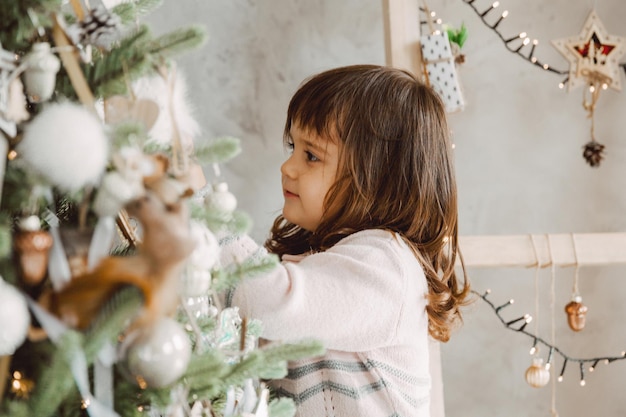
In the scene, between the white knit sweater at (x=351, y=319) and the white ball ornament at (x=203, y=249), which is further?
the white knit sweater at (x=351, y=319)

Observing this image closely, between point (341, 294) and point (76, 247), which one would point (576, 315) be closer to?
point (341, 294)

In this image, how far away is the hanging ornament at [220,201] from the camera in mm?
598

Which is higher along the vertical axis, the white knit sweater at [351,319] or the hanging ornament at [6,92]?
the hanging ornament at [6,92]

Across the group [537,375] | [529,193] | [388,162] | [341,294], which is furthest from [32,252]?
[529,193]

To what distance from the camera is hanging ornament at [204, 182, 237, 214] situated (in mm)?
598

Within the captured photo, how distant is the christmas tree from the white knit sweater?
0.25m

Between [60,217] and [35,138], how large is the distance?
0.66ft

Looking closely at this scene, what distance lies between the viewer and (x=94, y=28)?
0.51 metres

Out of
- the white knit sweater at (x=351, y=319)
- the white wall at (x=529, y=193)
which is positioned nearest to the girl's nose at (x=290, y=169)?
the white knit sweater at (x=351, y=319)

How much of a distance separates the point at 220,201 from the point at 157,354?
0.63 ft

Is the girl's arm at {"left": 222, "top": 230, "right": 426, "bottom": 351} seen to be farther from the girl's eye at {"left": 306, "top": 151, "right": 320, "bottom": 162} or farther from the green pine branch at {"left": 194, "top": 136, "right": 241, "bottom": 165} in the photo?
the green pine branch at {"left": 194, "top": 136, "right": 241, "bottom": 165}

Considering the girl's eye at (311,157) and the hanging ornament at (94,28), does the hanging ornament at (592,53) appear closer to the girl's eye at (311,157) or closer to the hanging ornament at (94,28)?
the girl's eye at (311,157)

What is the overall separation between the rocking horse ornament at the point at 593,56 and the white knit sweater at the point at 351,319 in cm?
86

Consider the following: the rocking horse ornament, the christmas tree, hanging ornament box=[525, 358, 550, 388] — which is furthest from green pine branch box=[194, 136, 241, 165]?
the rocking horse ornament
